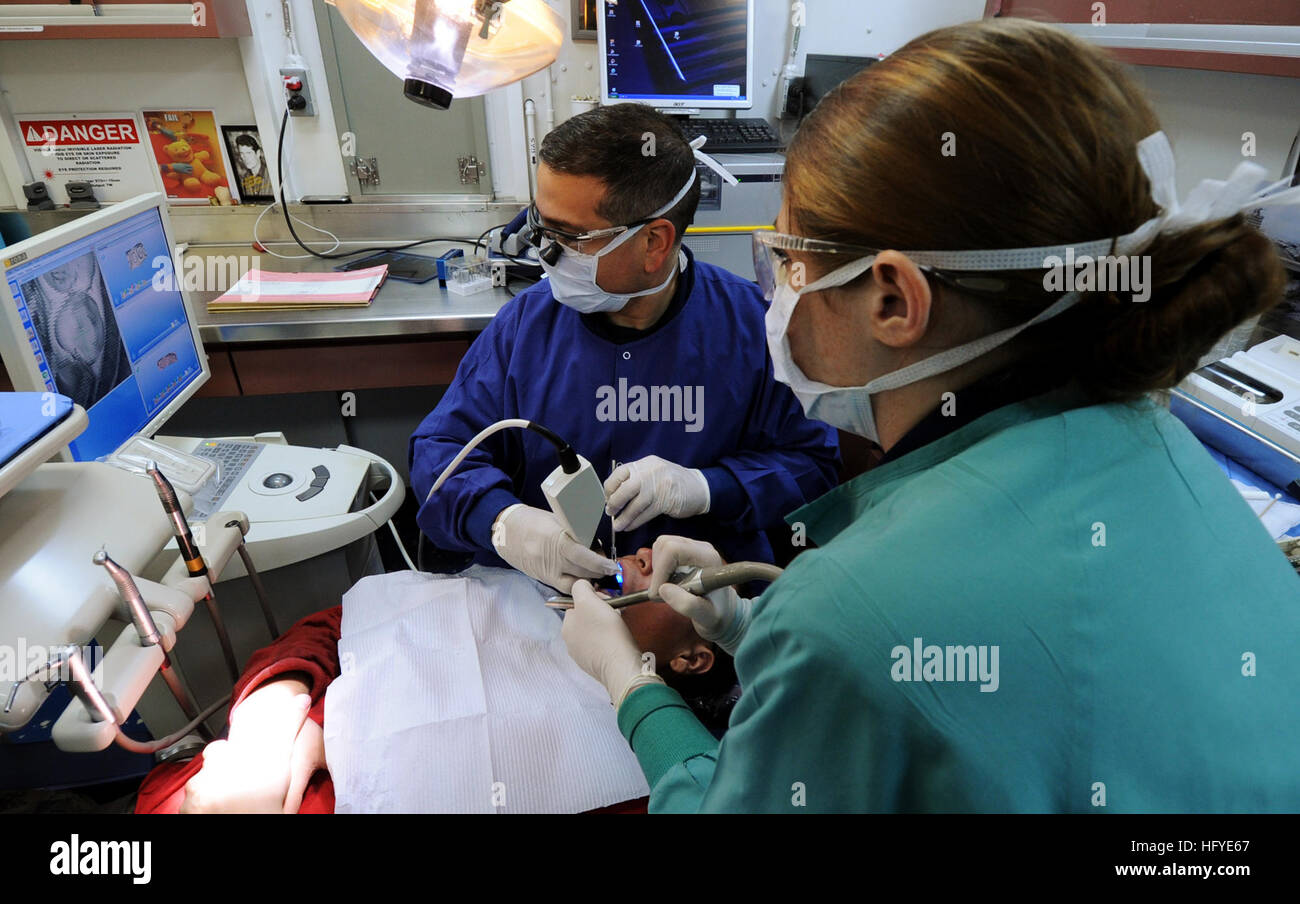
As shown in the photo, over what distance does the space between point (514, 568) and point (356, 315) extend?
3.99 feet

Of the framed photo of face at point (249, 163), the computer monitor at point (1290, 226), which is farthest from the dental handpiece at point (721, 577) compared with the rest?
the framed photo of face at point (249, 163)

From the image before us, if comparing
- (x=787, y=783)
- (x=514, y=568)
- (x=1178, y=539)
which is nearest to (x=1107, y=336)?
(x=1178, y=539)

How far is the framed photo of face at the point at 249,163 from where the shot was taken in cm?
268

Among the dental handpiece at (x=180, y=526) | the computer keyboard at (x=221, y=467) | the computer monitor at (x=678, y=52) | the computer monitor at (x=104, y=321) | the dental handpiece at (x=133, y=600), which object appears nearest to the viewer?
the dental handpiece at (x=133, y=600)

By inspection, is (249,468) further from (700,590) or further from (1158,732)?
(1158,732)

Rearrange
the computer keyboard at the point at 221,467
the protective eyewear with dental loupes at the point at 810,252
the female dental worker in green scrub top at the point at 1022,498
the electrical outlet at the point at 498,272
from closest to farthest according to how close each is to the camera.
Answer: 1. the female dental worker in green scrub top at the point at 1022,498
2. the protective eyewear with dental loupes at the point at 810,252
3. the computer keyboard at the point at 221,467
4. the electrical outlet at the point at 498,272

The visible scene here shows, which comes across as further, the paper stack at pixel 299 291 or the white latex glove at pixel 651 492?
the paper stack at pixel 299 291

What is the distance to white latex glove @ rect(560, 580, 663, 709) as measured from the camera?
1078 millimetres

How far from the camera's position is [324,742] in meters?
1.11

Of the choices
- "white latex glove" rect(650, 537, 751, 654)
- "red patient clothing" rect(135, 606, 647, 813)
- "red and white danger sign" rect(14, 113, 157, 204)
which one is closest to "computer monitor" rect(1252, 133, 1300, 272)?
"white latex glove" rect(650, 537, 751, 654)

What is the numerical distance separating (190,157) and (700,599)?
2773 mm

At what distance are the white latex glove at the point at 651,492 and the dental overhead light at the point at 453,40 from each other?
0.80 m

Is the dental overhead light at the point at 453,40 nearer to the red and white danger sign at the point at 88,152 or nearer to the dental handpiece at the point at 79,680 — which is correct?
the dental handpiece at the point at 79,680

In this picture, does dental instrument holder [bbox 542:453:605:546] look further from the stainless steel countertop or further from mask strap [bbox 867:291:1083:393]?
the stainless steel countertop
